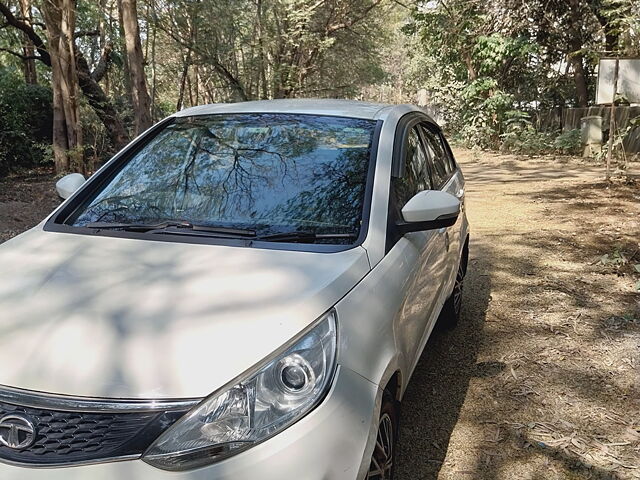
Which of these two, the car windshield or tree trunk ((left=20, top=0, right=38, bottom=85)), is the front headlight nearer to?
the car windshield

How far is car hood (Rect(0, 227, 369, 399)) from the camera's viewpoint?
161 cm

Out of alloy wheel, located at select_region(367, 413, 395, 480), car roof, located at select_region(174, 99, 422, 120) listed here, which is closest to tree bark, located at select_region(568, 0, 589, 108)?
car roof, located at select_region(174, 99, 422, 120)

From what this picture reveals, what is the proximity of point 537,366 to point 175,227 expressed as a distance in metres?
2.63

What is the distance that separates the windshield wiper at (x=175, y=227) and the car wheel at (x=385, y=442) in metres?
0.88

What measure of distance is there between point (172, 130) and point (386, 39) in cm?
2209

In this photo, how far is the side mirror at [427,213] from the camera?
2549 millimetres

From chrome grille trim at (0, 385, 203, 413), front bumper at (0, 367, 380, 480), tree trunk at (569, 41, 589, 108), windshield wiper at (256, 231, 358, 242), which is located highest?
tree trunk at (569, 41, 589, 108)

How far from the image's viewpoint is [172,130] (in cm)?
331

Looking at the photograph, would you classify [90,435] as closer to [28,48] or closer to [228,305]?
[228,305]

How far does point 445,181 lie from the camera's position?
407cm

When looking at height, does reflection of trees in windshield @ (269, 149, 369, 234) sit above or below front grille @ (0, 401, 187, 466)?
above

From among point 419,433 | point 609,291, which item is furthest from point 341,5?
point 419,433

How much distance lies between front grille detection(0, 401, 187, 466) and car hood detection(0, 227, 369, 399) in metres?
0.06

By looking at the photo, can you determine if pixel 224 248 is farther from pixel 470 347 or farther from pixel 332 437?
pixel 470 347
